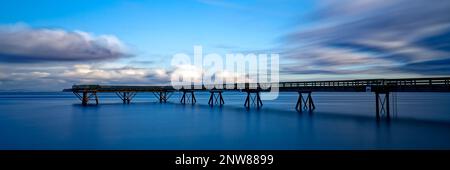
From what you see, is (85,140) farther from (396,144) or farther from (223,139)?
(396,144)

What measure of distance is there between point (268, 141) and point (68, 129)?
1536 cm

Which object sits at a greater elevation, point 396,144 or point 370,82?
point 370,82

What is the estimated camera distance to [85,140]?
59.7 ft
